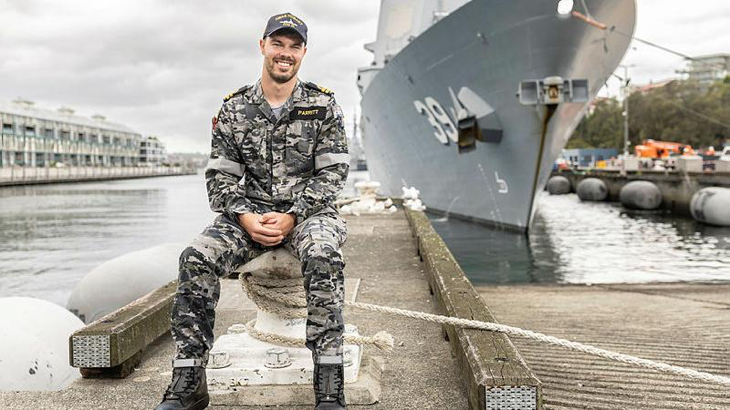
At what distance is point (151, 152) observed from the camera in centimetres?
11012

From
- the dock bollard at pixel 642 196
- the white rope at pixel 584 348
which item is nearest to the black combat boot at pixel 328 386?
the white rope at pixel 584 348

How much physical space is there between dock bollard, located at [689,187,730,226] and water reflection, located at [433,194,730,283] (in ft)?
1.19

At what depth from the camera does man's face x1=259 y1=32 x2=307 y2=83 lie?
2297 millimetres

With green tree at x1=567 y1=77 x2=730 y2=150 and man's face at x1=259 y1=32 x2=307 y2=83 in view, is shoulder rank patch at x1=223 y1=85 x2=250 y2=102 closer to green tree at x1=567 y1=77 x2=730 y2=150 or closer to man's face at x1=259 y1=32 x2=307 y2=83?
man's face at x1=259 y1=32 x2=307 y2=83

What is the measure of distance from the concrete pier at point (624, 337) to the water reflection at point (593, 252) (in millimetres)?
3850

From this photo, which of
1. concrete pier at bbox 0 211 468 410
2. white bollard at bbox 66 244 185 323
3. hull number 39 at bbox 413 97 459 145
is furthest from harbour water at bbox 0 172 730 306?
concrete pier at bbox 0 211 468 410

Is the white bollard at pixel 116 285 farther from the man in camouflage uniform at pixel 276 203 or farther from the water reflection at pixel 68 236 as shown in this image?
the man in camouflage uniform at pixel 276 203

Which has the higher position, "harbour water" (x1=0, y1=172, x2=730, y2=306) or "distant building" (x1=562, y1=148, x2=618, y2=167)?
"distant building" (x1=562, y1=148, x2=618, y2=167)

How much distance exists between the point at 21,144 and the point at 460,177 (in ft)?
198

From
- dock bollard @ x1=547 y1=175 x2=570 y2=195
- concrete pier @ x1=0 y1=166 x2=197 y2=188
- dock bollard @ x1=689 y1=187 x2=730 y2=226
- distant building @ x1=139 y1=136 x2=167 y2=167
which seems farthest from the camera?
distant building @ x1=139 y1=136 x2=167 y2=167

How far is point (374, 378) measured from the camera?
2.53 m

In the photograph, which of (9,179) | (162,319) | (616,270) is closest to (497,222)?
(616,270)

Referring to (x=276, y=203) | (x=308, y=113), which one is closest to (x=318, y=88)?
(x=308, y=113)

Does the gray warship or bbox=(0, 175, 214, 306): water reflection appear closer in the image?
bbox=(0, 175, 214, 306): water reflection
